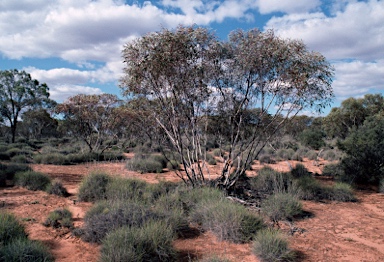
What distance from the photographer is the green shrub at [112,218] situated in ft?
21.4

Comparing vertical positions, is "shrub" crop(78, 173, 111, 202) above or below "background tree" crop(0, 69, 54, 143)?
below

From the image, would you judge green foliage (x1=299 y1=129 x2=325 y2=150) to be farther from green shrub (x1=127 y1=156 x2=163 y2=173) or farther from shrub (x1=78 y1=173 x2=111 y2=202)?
shrub (x1=78 y1=173 x2=111 y2=202)

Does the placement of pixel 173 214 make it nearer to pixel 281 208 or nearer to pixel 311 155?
pixel 281 208

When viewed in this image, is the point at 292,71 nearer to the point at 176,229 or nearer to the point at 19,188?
the point at 176,229

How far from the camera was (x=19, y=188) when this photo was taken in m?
11.3

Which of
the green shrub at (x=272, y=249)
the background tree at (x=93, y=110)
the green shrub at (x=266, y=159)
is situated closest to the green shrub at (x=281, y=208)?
the green shrub at (x=272, y=249)

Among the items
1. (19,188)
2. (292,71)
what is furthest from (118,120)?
(292,71)

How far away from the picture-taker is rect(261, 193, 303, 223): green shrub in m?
8.27

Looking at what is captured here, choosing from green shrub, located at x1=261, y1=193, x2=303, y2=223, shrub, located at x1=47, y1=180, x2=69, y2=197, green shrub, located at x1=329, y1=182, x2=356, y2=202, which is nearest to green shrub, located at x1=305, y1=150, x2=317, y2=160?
green shrub, located at x1=329, y1=182, x2=356, y2=202

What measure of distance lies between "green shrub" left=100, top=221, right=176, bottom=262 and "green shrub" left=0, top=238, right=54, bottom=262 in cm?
102

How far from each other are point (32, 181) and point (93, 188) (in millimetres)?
3051

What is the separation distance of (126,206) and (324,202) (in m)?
7.53

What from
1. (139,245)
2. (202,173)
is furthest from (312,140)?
(139,245)

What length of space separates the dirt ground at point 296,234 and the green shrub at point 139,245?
1.41 ft
